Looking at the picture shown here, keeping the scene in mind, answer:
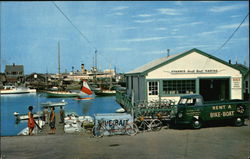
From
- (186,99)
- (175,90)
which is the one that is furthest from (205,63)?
(186,99)

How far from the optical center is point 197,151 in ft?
39.0

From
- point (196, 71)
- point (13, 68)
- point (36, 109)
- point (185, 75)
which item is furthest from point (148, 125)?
point (13, 68)

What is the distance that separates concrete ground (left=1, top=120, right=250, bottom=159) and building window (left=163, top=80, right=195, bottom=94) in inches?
200

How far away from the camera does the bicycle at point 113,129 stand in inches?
643

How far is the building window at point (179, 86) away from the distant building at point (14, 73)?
4274 inches

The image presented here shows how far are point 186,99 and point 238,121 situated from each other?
3.11 meters

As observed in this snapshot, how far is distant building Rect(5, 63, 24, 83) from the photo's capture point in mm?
122438

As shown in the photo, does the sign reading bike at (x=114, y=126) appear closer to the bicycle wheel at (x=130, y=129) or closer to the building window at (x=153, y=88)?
the bicycle wheel at (x=130, y=129)

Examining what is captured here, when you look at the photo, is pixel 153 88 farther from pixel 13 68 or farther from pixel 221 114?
pixel 13 68

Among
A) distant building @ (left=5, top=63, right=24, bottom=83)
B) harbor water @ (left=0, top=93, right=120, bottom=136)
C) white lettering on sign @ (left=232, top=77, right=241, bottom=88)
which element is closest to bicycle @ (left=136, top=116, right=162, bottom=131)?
white lettering on sign @ (left=232, top=77, right=241, bottom=88)

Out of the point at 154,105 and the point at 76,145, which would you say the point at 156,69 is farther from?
the point at 76,145

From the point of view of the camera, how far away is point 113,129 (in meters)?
16.5

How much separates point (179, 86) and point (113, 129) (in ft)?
24.0

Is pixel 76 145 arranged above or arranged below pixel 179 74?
below
